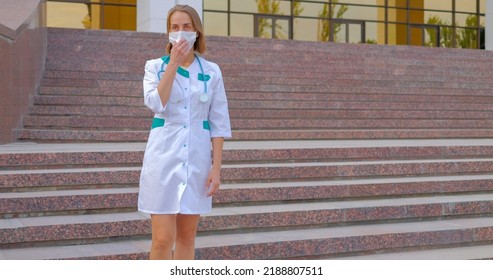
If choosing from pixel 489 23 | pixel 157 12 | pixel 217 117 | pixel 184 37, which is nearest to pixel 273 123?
pixel 217 117

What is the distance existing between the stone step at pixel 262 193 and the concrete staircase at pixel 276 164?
0.04 feet

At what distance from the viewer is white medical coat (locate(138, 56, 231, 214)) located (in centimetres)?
345

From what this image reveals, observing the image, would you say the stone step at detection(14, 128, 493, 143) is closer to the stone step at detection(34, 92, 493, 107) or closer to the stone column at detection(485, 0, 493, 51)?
the stone step at detection(34, 92, 493, 107)

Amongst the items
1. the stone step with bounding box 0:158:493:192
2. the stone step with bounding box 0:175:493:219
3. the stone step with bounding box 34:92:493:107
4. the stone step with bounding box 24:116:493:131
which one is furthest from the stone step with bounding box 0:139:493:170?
the stone step with bounding box 34:92:493:107

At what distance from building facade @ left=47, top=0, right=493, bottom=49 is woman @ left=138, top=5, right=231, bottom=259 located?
21.5 m

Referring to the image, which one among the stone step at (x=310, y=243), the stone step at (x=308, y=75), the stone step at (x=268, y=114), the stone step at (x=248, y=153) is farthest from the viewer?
the stone step at (x=308, y=75)

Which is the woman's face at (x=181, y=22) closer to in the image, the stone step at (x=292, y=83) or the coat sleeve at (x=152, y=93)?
the coat sleeve at (x=152, y=93)

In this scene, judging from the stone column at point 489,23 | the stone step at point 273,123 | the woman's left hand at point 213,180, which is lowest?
the woman's left hand at point 213,180

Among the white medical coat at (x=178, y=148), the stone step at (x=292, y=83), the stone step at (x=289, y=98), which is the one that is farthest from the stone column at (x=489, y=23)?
the white medical coat at (x=178, y=148)

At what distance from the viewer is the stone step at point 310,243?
509 centimetres

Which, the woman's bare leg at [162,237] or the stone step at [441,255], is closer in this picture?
the woman's bare leg at [162,237]

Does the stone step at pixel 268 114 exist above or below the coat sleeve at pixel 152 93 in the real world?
above

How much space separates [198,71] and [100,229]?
237cm
